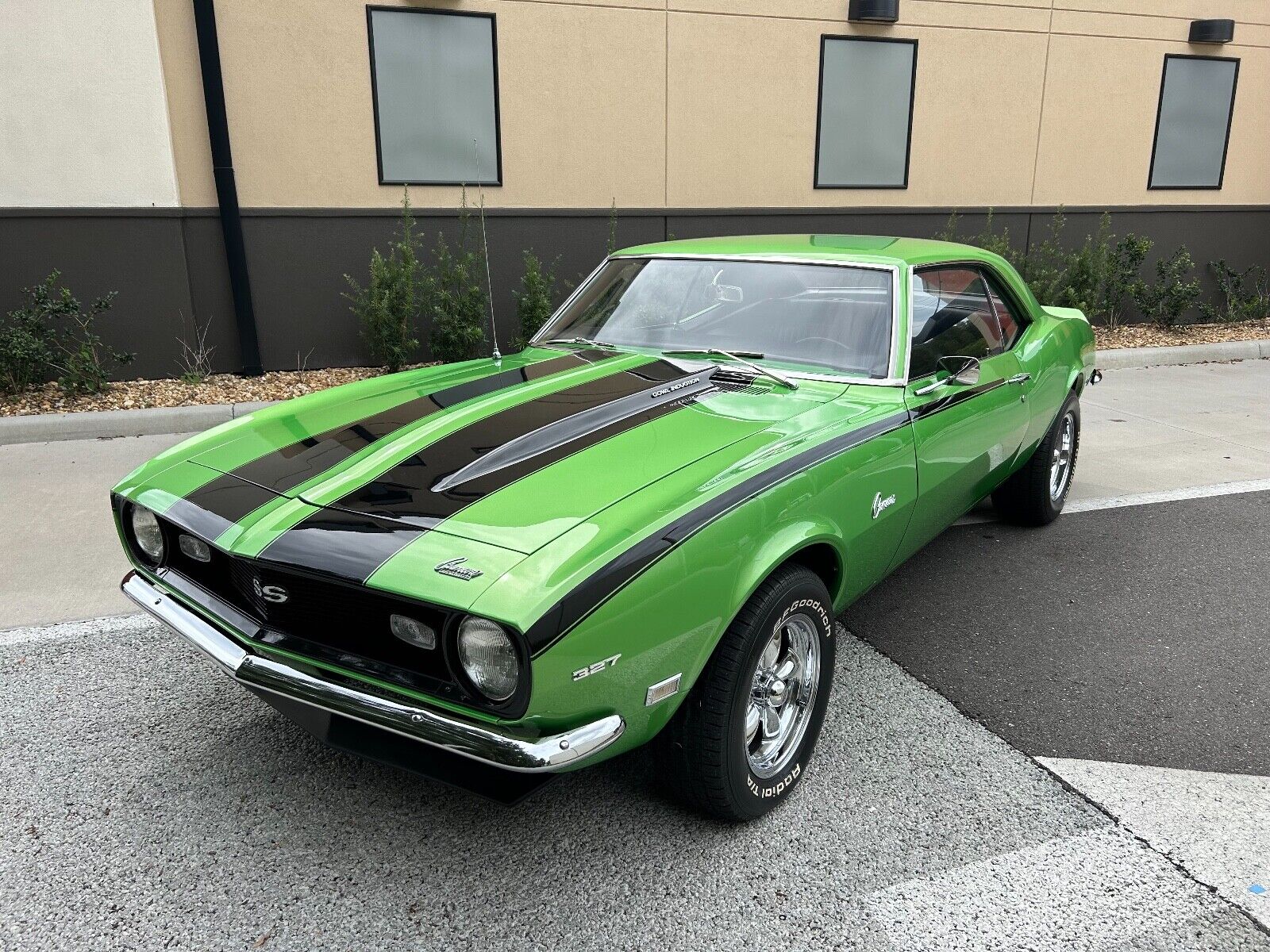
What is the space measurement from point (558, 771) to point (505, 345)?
7112 mm

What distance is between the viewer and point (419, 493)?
2.45 metres

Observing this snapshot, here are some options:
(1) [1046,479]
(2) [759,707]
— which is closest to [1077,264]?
(1) [1046,479]

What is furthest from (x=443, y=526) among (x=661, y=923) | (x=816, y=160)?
(x=816, y=160)

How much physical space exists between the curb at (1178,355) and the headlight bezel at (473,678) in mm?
9112

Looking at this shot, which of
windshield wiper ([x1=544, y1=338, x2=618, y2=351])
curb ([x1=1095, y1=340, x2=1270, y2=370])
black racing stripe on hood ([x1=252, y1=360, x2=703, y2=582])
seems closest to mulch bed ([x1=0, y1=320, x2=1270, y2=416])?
windshield wiper ([x1=544, y1=338, x2=618, y2=351])

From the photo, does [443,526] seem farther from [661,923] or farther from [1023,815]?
[1023,815]

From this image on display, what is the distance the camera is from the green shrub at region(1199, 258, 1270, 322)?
1138 centimetres

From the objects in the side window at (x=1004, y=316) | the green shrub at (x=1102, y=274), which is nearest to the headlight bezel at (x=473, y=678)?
the side window at (x=1004, y=316)

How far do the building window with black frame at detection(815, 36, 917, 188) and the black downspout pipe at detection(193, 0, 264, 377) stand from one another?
550 cm

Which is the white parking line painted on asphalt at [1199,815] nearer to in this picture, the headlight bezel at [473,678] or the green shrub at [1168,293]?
the headlight bezel at [473,678]

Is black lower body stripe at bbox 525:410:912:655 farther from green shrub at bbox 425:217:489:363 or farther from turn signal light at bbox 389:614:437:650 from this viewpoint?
green shrub at bbox 425:217:489:363

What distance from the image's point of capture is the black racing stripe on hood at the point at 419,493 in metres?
2.23

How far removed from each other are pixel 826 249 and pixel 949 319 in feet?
1.89

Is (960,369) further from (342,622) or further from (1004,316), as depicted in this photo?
(342,622)
